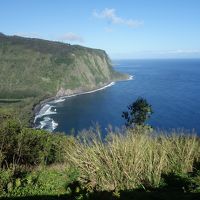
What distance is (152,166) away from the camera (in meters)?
8.85

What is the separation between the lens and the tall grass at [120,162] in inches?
340

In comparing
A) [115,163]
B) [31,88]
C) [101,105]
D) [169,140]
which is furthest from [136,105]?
[31,88]

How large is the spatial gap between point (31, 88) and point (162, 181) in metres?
158

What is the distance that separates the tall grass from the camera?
8.64m

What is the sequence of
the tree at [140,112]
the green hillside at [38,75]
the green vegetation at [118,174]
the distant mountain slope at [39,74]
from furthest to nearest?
the distant mountain slope at [39,74] < the green hillside at [38,75] < the tree at [140,112] < the green vegetation at [118,174]

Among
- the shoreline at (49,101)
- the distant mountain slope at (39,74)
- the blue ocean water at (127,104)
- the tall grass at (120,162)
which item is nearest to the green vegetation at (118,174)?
the tall grass at (120,162)

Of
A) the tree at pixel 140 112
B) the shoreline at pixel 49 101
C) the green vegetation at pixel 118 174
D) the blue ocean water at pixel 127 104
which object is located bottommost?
the shoreline at pixel 49 101

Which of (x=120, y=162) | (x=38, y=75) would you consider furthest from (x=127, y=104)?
(x=120, y=162)

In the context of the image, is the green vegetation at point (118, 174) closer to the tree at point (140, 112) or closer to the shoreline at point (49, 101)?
the tree at point (140, 112)

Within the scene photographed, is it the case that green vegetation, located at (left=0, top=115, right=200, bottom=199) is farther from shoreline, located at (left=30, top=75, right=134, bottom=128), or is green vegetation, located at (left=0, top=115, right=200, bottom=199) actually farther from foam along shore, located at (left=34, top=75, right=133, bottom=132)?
shoreline, located at (left=30, top=75, right=134, bottom=128)

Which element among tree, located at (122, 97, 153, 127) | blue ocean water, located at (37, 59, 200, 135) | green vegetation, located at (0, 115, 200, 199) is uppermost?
green vegetation, located at (0, 115, 200, 199)

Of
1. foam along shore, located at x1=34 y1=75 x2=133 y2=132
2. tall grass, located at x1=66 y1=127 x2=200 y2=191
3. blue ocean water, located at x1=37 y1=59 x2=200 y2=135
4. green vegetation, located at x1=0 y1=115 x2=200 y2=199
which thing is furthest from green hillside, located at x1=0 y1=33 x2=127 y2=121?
tall grass, located at x1=66 y1=127 x2=200 y2=191

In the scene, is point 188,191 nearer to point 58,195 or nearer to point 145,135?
point 145,135

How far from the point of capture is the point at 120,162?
8672 millimetres
